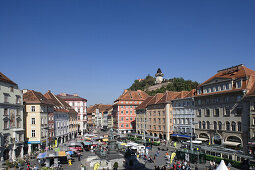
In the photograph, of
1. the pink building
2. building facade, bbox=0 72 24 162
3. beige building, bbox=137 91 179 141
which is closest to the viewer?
building facade, bbox=0 72 24 162

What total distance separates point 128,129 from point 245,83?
56.8 m

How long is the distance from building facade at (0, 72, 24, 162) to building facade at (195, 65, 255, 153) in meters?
37.4

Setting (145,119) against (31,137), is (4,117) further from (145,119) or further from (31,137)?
(145,119)

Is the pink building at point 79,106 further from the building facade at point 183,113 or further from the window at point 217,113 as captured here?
the window at point 217,113

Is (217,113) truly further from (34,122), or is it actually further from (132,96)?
(132,96)

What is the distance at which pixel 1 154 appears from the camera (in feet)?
126

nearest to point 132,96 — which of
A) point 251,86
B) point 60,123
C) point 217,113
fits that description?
point 60,123

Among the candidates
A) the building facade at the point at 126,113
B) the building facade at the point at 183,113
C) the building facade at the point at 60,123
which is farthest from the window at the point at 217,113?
the building facade at the point at 126,113

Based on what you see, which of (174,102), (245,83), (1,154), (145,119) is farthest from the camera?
(145,119)

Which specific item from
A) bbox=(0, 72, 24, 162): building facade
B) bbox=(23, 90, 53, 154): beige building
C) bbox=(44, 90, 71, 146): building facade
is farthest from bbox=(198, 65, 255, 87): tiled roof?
bbox=(0, 72, 24, 162): building facade

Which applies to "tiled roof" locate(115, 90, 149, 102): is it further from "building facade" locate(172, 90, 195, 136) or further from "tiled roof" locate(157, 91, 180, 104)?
"building facade" locate(172, 90, 195, 136)

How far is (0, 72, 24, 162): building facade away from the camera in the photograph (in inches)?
1567

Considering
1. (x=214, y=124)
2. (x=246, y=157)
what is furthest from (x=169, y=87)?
Answer: (x=246, y=157)

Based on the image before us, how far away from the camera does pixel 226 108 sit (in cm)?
4556
